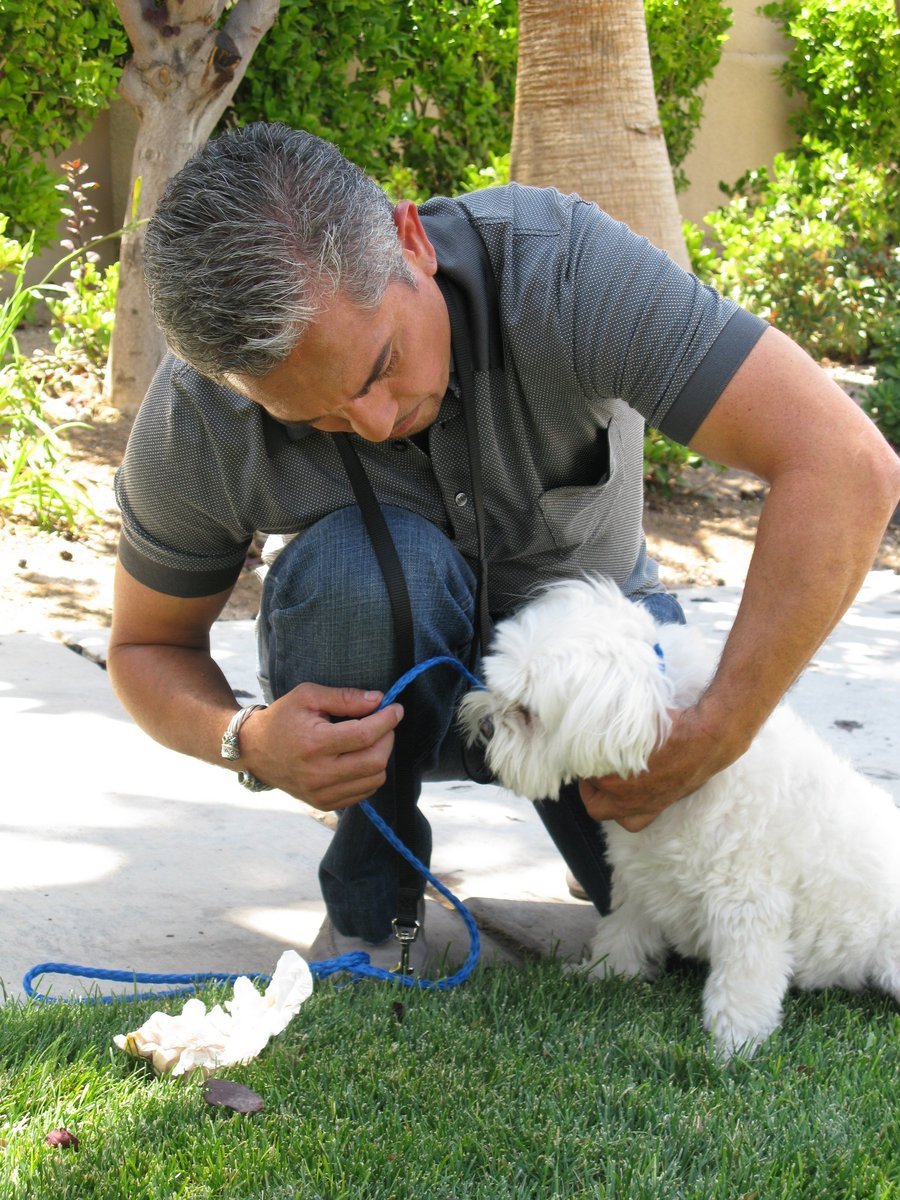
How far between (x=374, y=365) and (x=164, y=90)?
4.32 metres

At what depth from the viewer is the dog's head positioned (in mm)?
2252

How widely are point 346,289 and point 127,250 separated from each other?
167 inches

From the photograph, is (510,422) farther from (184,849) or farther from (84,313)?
(84,313)

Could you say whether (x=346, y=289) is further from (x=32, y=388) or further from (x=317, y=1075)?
(x=32, y=388)

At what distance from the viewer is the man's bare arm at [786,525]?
7.11 feet

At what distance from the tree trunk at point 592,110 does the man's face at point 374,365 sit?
3.49 metres

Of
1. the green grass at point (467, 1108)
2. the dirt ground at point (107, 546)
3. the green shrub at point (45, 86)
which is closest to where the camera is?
the green grass at point (467, 1108)

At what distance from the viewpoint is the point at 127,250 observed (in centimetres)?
595

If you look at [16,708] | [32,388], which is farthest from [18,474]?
[16,708]

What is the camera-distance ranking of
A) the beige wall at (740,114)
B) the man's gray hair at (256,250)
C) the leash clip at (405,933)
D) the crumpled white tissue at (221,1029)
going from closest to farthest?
the man's gray hair at (256,250), the crumpled white tissue at (221,1029), the leash clip at (405,933), the beige wall at (740,114)

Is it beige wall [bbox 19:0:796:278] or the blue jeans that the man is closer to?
the blue jeans

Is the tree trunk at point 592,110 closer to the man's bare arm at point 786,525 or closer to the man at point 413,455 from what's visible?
the man at point 413,455

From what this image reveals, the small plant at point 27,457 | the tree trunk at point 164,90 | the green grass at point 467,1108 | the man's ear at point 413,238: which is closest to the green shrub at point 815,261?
the tree trunk at point 164,90

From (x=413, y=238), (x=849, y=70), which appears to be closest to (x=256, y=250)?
(x=413, y=238)
